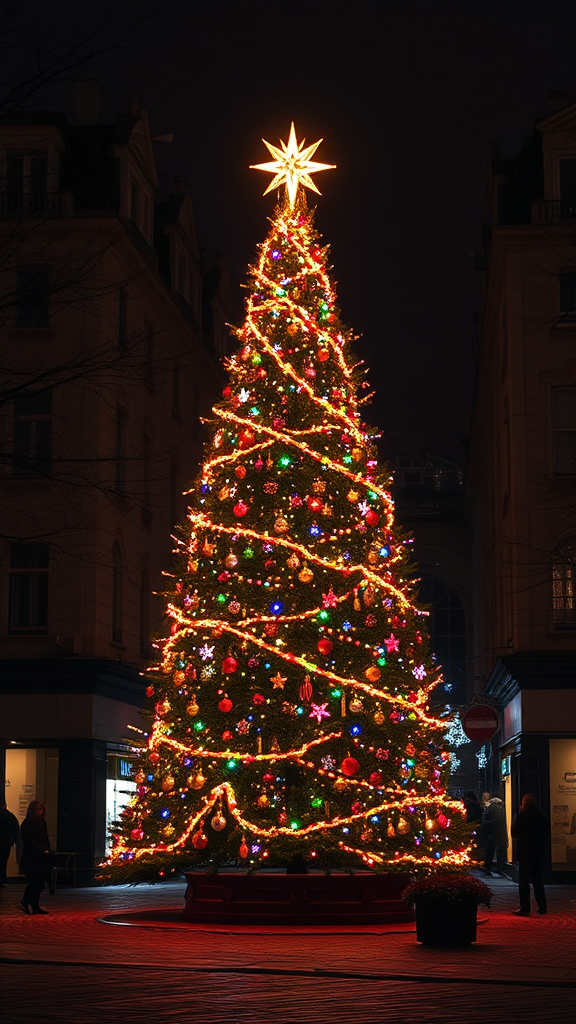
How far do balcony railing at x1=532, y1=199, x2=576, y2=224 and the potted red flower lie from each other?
1893 cm

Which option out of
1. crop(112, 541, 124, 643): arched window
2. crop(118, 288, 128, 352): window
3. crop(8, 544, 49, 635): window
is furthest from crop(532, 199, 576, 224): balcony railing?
crop(8, 544, 49, 635): window

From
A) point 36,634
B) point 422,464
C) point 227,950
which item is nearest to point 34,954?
point 227,950

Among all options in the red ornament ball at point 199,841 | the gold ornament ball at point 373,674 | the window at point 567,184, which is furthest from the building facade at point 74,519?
the red ornament ball at point 199,841

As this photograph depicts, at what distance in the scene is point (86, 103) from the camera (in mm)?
35969

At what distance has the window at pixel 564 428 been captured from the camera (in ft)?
104

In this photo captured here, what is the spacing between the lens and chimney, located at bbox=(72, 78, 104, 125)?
35844 mm

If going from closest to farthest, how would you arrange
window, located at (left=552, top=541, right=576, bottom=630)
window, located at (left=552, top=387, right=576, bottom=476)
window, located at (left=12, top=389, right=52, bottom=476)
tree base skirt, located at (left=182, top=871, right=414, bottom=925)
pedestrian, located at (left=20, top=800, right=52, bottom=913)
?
1. tree base skirt, located at (left=182, top=871, right=414, bottom=925)
2. pedestrian, located at (left=20, top=800, right=52, bottom=913)
3. window, located at (left=552, top=541, right=576, bottom=630)
4. window, located at (left=12, top=389, right=52, bottom=476)
5. window, located at (left=552, top=387, right=576, bottom=476)

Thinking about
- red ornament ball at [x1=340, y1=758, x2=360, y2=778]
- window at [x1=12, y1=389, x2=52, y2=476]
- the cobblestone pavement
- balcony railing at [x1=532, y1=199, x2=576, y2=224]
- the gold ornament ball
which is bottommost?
the cobblestone pavement

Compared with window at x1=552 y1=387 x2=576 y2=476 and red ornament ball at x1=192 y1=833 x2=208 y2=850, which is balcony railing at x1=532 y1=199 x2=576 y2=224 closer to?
window at x1=552 y1=387 x2=576 y2=476

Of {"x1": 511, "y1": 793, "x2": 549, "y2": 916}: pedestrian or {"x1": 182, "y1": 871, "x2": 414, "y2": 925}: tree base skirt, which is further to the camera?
{"x1": 511, "y1": 793, "x2": 549, "y2": 916}: pedestrian

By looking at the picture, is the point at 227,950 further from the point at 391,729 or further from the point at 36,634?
the point at 36,634

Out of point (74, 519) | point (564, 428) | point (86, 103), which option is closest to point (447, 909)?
point (74, 519)

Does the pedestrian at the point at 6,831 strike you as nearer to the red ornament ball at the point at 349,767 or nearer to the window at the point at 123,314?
the red ornament ball at the point at 349,767

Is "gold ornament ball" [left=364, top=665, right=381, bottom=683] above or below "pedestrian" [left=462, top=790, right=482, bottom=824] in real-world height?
above
